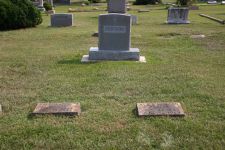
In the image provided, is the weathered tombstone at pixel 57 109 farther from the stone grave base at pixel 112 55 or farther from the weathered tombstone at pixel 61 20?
the weathered tombstone at pixel 61 20

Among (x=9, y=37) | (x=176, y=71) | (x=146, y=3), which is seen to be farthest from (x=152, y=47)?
(x=146, y=3)

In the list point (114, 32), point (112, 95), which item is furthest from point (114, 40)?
point (112, 95)

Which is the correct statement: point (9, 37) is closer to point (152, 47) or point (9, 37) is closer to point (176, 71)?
point (152, 47)

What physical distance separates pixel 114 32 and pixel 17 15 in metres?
8.03

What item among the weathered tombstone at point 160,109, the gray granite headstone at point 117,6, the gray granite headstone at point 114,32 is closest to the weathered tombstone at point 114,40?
the gray granite headstone at point 114,32

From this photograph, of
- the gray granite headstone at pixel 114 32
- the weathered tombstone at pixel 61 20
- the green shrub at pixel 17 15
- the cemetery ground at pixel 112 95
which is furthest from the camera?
the weathered tombstone at pixel 61 20

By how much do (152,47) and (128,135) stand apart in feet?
22.0

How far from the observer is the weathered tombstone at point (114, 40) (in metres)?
8.56

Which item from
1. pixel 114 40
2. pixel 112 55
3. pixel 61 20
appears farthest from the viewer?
pixel 61 20

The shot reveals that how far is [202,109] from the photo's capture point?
5090mm

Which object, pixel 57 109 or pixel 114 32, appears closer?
pixel 57 109

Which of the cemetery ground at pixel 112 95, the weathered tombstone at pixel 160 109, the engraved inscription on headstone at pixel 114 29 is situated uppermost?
the engraved inscription on headstone at pixel 114 29

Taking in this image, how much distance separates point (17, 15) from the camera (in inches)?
608

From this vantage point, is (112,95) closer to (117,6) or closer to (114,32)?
(114,32)
